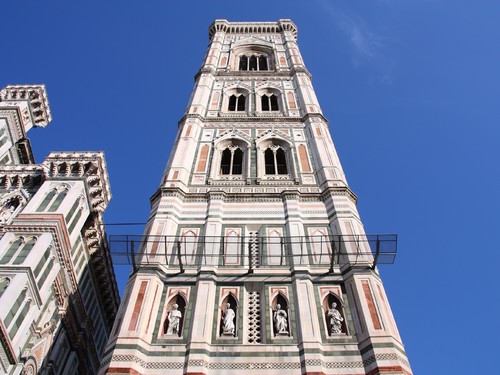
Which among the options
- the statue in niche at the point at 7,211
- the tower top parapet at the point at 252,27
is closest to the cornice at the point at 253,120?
the statue in niche at the point at 7,211

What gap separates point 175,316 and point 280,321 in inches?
76.5

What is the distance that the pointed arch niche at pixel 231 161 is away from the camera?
15.4 m

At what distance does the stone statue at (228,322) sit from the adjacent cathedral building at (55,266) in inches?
169

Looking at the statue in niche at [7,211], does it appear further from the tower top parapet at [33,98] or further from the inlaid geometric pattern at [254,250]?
the tower top parapet at [33,98]

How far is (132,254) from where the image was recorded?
1093 centimetres

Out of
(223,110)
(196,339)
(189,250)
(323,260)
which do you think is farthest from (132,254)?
(223,110)

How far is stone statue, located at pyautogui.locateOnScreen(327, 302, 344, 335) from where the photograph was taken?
383 inches

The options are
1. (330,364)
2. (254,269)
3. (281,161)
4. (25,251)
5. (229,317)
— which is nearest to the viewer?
(330,364)

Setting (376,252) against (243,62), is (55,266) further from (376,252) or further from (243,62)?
(243,62)

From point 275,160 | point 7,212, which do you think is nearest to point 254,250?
point 275,160

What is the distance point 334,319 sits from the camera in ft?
32.6

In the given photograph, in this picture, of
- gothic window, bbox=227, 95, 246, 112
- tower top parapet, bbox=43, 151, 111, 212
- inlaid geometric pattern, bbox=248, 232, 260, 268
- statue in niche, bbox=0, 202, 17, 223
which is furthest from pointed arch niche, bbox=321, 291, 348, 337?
gothic window, bbox=227, 95, 246, 112

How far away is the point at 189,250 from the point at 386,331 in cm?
473

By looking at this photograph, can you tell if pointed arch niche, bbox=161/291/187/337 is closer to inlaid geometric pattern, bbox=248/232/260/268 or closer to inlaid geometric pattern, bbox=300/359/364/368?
inlaid geometric pattern, bbox=248/232/260/268
